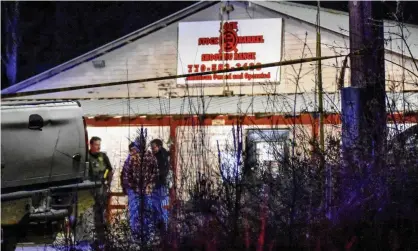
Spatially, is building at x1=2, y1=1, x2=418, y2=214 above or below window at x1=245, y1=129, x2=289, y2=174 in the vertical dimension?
above

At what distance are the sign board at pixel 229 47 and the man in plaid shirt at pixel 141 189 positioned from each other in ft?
21.9

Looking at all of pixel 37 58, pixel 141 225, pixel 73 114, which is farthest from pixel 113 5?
pixel 141 225

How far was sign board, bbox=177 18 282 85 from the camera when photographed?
48.7 ft

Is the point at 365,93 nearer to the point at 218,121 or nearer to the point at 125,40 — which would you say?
the point at 218,121

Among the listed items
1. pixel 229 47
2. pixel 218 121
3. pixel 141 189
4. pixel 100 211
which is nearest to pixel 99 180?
pixel 100 211

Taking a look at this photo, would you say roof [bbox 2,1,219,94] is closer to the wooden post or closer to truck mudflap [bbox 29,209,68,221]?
truck mudflap [bbox 29,209,68,221]

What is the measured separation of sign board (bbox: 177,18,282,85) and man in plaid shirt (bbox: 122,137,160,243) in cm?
669

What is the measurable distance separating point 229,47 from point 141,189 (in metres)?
8.02

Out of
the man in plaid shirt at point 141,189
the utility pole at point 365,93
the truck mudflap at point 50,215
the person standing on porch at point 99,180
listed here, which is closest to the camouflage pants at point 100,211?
the person standing on porch at point 99,180

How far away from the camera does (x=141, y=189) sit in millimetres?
7441

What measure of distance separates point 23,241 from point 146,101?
21.3 feet

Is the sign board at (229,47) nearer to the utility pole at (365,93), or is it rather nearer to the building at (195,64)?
the building at (195,64)

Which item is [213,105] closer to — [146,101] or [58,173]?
[146,101]

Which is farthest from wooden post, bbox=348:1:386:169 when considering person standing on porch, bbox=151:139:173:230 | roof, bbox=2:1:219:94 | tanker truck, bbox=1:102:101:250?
roof, bbox=2:1:219:94
